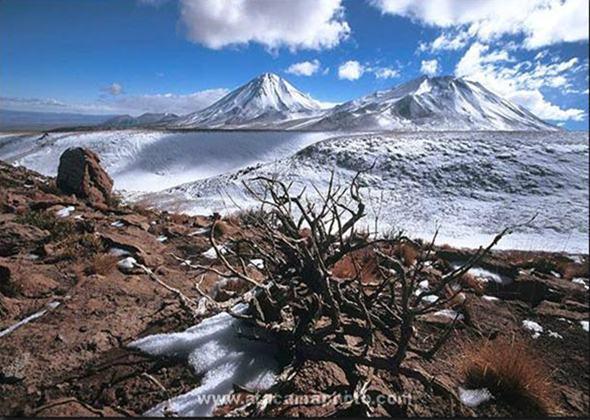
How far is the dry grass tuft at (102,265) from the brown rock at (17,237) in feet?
2.96

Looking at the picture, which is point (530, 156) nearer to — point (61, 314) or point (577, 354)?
A: point (577, 354)

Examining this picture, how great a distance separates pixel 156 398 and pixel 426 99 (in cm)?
11128

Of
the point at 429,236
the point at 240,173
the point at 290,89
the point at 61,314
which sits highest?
the point at 290,89

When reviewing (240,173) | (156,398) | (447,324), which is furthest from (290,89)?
(156,398)

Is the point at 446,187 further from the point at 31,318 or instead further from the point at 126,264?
the point at 31,318

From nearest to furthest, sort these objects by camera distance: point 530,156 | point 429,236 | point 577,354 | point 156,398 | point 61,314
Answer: point 156,398
point 61,314
point 577,354
point 429,236
point 530,156

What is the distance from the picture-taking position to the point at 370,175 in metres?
5.83

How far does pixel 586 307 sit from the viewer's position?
11.0ft

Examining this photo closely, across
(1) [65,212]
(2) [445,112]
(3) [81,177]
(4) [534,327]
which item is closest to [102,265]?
(1) [65,212]

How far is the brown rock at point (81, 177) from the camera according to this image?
23.5 feet

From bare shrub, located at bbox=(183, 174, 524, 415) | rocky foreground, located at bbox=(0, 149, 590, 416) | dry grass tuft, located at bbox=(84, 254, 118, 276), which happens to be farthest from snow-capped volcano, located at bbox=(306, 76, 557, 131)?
bare shrub, located at bbox=(183, 174, 524, 415)

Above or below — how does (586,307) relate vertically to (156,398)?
below

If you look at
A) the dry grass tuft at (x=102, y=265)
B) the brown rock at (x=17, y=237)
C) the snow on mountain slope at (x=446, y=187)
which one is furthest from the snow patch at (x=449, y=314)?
the brown rock at (x=17, y=237)

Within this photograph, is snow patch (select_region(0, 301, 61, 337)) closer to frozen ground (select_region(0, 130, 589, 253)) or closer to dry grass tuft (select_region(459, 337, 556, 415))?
frozen ground (select_region(0, 130, 589, 253))
